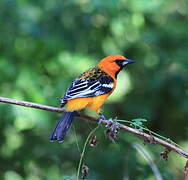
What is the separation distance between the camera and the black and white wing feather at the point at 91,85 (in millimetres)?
4536

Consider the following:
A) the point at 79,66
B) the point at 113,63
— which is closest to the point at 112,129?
the point at 113,63

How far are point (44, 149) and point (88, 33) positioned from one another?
1.67 m

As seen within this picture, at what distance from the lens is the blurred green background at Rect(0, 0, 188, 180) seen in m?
6.57

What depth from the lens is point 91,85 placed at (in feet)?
15.7

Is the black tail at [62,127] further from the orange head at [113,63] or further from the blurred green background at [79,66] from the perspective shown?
the blurred green background at [79,66]

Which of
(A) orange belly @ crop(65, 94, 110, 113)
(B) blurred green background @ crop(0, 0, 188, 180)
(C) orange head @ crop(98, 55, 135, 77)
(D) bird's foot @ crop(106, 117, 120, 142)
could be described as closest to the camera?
(D) bird's foot @ crop(106, 117, 120, 142)

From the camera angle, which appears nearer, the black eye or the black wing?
the black wing

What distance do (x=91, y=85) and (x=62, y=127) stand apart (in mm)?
761

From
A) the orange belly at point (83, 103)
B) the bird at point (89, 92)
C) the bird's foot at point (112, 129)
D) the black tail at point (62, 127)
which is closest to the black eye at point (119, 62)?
the bird at point (89, 92)

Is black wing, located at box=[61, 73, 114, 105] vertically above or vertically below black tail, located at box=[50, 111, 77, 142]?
above

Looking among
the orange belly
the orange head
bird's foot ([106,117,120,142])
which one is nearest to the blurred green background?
the orange head

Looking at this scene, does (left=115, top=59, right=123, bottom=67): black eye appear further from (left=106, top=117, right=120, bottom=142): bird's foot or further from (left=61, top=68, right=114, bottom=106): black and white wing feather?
(left=106, top=117, right=120, bottom=142): bird's foot

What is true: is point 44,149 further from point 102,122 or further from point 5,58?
point 102,122

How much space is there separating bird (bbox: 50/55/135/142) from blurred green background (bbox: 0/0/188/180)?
1.35 m
